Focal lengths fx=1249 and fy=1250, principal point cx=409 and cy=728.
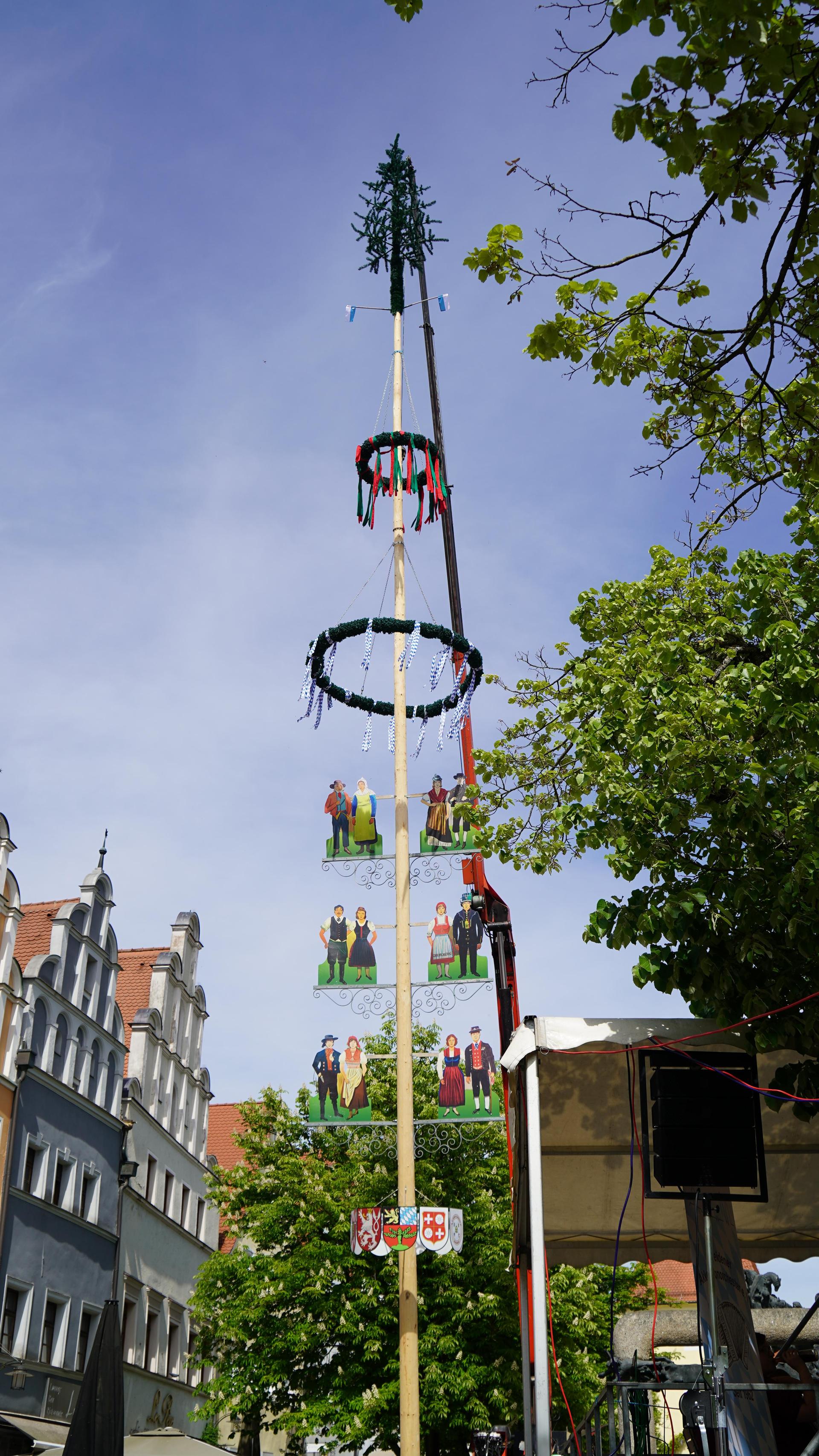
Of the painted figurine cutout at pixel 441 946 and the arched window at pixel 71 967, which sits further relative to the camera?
the arched window at pixel 71 967

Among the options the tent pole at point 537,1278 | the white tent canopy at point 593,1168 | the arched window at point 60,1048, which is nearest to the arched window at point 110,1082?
the arched window at point 60,1048

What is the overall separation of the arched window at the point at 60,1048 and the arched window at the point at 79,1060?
459mm

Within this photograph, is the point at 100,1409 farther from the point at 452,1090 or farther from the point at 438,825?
the point at 438,825

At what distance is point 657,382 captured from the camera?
300 inches

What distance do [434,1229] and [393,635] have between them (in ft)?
22.9

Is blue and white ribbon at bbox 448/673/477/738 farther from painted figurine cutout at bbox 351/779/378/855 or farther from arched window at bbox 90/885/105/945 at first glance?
arched window at bbox 90/885/105/945

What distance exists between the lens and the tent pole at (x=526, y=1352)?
8.68m

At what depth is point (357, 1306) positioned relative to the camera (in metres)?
20.7

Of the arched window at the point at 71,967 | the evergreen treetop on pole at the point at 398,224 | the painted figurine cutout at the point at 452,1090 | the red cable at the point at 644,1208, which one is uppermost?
the evergreen treetop on pole at the point at 398,224

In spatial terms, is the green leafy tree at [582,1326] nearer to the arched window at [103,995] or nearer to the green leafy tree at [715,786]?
the arched window at [103,995]

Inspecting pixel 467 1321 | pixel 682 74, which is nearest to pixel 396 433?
pixel 682 74

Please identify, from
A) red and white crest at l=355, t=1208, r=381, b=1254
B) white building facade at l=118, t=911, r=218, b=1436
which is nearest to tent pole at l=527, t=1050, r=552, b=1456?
red and white crest at l=355, t=1208, r=381, b=1254

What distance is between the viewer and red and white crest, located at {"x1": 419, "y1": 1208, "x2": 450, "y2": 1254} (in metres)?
12.6

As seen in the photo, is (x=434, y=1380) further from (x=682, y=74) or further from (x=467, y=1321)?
(x=682, y=74)
